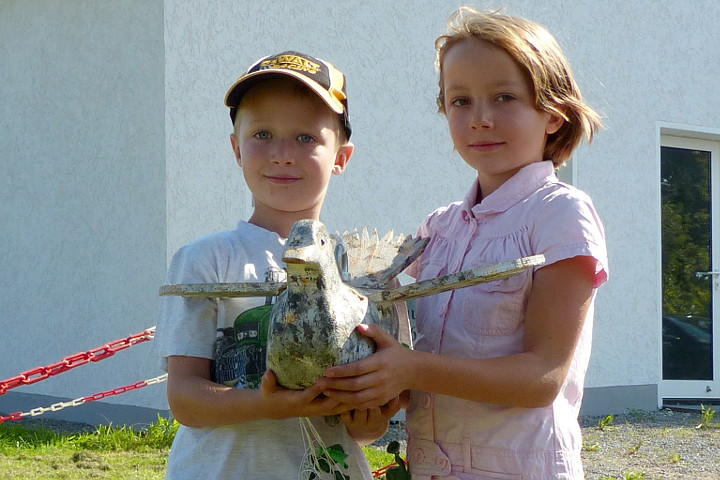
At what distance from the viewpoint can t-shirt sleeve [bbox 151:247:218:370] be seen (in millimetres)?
1969

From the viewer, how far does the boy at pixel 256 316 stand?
6.18ft

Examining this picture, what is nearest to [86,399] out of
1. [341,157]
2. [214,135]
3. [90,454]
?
[90,454]

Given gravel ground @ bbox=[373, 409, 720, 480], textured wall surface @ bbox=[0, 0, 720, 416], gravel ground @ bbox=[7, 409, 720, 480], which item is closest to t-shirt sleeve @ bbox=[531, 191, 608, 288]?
gravel ground @ bbox=[7, 409, 720, 480]

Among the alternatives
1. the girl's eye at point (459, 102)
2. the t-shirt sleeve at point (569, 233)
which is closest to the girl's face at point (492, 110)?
the girl's eye at point (459, 102)

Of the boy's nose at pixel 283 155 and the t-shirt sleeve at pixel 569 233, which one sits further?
the boy's nose at pixel 283 155

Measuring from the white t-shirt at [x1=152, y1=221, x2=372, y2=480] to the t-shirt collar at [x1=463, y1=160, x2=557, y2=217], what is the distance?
51 centimetres

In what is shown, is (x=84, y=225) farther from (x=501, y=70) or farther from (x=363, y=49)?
(x=501, y=70)

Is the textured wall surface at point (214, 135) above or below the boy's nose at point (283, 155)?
above

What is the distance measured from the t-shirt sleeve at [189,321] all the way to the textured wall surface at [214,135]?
4.41m

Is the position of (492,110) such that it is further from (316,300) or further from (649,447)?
(649,447)

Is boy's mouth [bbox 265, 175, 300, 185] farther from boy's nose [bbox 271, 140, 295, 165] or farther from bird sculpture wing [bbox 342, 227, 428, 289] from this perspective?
bird sculpture wing [bbox 342, 227, 428, 289]

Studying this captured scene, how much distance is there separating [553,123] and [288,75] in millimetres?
635

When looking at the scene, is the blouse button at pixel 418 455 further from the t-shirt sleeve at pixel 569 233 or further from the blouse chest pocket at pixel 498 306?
the t-shirt sleeve at pixel 569 233

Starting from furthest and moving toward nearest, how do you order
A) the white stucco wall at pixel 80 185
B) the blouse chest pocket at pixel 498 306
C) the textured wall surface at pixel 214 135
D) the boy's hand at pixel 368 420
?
1. the white stucco wall at pixel 80 185
2. the textured wall surface at pixel 214 135
3. the blouse chest pocket at pixel 498 306
4. the boy's hand at pixel 368 420
